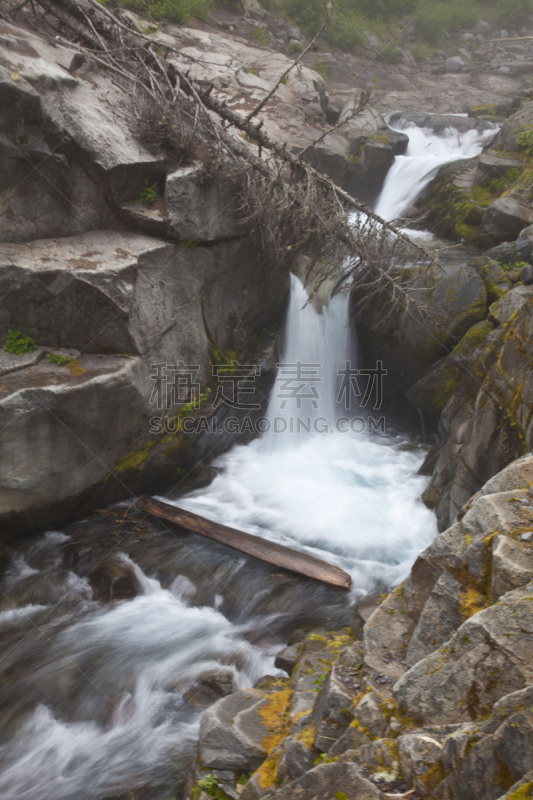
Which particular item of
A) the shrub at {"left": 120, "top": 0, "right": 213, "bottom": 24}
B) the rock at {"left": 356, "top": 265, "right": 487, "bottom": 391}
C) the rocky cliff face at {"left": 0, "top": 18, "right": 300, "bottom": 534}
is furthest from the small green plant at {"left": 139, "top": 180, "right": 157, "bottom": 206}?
the shrub at {"left": 120, "top": 0, "right": 213, "bottom": 24}

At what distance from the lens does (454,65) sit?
2109cm

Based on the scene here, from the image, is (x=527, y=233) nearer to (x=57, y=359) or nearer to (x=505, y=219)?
(x=505, y=219)

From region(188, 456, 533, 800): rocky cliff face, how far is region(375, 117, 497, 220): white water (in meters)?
10.6

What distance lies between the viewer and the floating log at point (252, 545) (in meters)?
5.87

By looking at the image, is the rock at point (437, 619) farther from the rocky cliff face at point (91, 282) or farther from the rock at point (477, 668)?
the rocky cliff face at point (91, 282)

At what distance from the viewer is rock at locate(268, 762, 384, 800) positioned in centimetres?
213

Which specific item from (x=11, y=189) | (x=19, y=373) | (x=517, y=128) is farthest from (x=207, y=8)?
(x=19, y=373)

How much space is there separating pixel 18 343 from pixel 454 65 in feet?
75.7

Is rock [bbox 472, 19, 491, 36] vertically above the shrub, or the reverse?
rock [bbox 472, 19, 491, 36]

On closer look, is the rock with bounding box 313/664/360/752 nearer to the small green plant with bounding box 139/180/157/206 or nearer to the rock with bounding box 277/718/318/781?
the rock with bounding box 277/718/318/781

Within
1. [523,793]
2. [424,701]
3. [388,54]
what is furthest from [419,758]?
[388,54]

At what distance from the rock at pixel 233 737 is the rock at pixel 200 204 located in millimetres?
5563

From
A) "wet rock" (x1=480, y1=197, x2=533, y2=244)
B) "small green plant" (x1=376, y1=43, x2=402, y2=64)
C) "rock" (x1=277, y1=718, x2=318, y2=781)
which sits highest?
"small green plant" (x1=376, y1=43, x2=402, y2=64)

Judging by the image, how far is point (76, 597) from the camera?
212 inches
